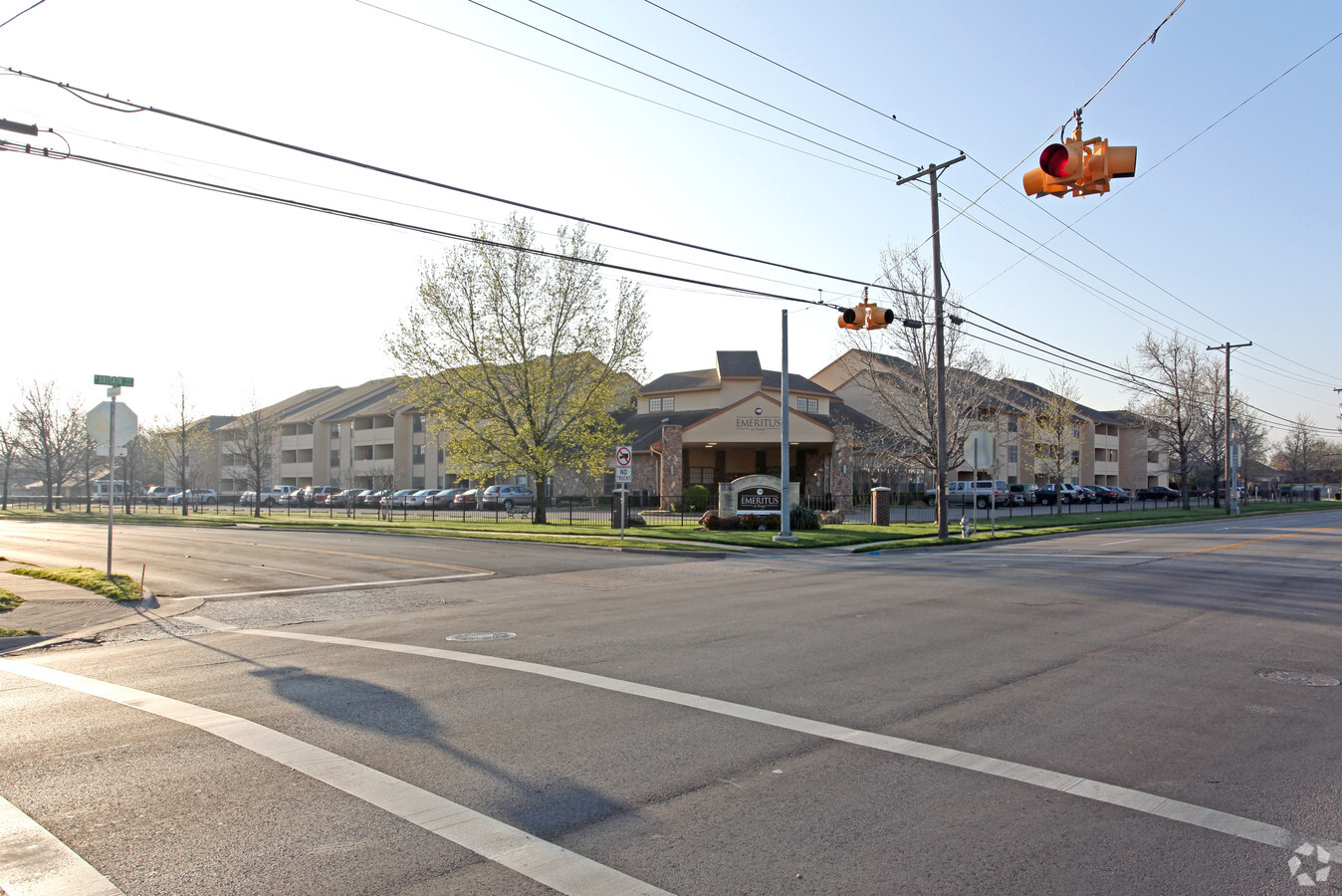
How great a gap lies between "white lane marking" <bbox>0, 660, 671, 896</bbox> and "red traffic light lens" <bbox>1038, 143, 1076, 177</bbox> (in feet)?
30.7

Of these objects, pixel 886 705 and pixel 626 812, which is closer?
pixel 626 812

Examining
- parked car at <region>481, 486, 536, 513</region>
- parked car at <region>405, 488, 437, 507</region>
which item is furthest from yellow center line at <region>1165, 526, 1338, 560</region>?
parked car at <region>405, 488, 437, 507</region>

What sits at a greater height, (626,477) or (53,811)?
(626,477)

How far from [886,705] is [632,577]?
10.6 metres

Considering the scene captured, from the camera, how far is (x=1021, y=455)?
68.5m

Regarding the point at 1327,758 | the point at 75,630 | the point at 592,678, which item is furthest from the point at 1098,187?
the point at 75,630

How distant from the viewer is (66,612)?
11.9 meters

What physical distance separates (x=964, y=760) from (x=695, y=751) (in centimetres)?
175

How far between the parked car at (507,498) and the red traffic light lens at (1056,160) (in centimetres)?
4331

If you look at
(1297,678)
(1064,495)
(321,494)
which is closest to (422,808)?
(1297,678)

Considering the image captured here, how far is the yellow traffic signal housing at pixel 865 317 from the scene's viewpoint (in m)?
18.0

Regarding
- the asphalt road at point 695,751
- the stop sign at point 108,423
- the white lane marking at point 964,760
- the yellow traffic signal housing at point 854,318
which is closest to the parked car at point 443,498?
the stop sign at point 108,423

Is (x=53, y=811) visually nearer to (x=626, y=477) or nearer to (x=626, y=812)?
(x=626, y=812)

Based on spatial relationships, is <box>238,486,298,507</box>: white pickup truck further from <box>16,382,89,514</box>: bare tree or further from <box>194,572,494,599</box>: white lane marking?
<box>194,572,494,599</box>: white lane marking
